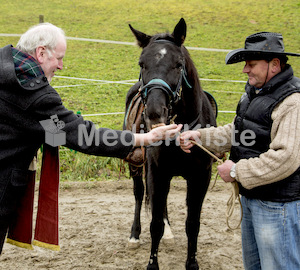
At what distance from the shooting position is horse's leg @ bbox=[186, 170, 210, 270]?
369 cm

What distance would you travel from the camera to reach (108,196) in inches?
231

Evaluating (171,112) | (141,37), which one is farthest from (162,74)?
(141,37)

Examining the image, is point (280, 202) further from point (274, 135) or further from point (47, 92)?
point (47, 92)

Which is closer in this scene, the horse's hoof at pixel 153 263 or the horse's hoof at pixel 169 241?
the horse's hoof at pixel 153 263

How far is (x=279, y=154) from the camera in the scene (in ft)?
7.06

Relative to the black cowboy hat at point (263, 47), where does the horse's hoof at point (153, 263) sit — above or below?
below

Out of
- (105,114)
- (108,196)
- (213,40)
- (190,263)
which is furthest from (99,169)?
(213,40)

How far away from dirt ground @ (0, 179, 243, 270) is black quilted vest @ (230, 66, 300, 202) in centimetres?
199

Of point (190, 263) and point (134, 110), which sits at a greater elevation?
point (134, 110)

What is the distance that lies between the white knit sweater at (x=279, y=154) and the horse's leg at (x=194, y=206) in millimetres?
1363

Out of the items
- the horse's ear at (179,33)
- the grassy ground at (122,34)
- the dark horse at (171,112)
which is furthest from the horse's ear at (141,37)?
the grassy ground at (122,34)

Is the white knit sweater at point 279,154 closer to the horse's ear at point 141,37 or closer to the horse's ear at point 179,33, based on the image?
the horse's ear at point 179,33

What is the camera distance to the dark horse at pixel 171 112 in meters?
2.93

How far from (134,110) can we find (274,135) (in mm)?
2427
